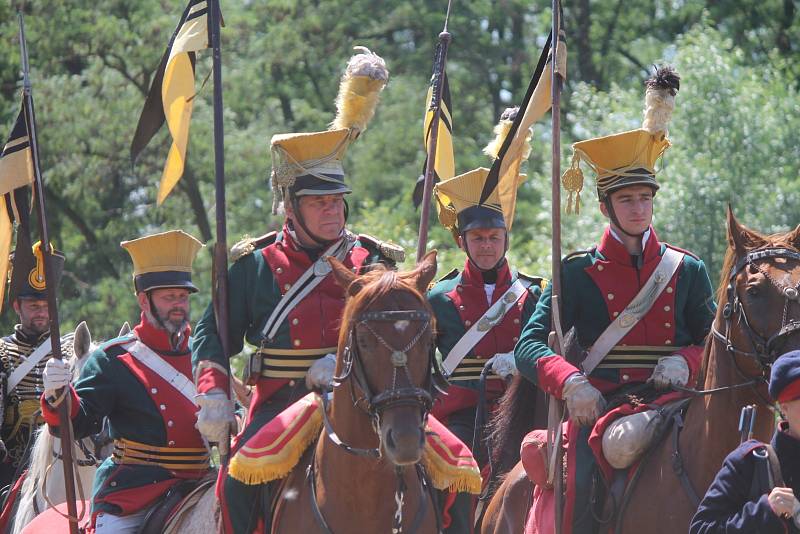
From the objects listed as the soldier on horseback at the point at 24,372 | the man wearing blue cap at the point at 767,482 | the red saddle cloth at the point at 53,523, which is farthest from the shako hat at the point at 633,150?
the soldier on horseback at the point at 24,372

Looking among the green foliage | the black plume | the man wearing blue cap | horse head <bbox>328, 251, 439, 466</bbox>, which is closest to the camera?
the man wearing blue cap

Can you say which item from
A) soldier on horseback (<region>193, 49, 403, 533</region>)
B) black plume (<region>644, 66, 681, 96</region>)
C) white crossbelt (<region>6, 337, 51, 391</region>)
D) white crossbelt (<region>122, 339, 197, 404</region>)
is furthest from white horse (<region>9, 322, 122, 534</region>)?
black plume (<region>644, 66, 681, 96</region>)

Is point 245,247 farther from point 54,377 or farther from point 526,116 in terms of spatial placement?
point 526,116

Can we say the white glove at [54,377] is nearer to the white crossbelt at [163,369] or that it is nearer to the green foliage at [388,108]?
the white crossbelt at [163,369]

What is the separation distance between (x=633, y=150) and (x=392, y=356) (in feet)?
8.59

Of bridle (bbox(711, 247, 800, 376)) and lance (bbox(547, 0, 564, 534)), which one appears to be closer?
bridle (bbox(711, 247, 800, 376))

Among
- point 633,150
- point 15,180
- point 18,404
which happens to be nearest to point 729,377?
point 633,150

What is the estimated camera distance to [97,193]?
1057 inches

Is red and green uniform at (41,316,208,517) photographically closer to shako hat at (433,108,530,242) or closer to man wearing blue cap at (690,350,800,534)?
shako hat at (433,108,530,242)

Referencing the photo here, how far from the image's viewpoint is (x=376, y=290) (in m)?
6.89

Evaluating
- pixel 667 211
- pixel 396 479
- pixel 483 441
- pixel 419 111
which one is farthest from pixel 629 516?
pixel 419 111

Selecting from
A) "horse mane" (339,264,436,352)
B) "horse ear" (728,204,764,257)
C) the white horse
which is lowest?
the white horse

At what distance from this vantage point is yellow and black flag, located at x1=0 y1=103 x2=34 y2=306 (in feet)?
30.1

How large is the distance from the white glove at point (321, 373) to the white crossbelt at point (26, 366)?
528cm
